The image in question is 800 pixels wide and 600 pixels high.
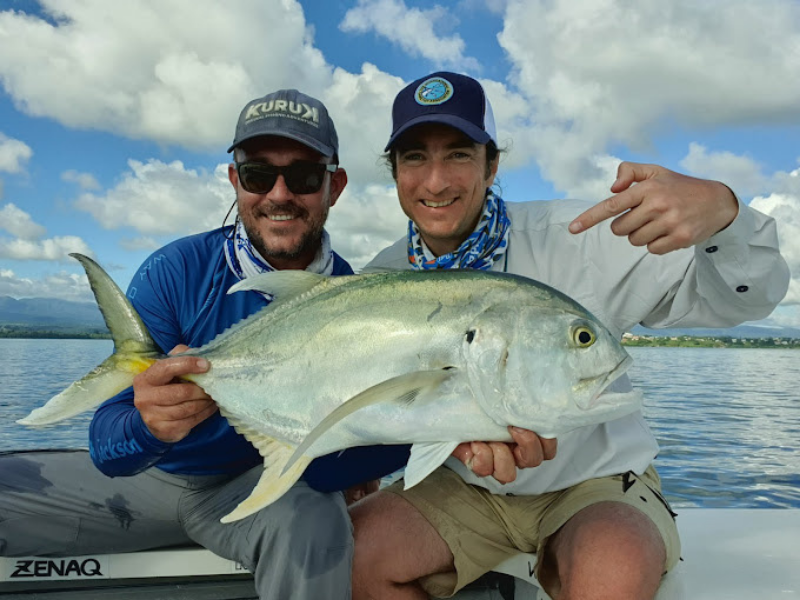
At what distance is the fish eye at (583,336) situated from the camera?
1861 mm

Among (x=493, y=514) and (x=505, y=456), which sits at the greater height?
(x=505, y=456)

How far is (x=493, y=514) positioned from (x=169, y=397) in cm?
148

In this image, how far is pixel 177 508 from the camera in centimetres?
269

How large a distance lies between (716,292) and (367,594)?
186 cm

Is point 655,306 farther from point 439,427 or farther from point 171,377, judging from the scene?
point 171,377

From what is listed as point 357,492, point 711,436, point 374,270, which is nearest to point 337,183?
point 374,270

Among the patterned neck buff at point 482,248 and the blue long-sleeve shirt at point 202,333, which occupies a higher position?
the patterned neck buff at point 482,248

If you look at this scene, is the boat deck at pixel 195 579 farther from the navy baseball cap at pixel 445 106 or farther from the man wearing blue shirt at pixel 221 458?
the navy baseball cap at pixel 445 106

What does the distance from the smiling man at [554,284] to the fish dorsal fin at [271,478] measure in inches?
27.1

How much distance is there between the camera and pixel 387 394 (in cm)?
184

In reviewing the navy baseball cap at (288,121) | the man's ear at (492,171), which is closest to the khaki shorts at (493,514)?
the man's ear at (492,171)

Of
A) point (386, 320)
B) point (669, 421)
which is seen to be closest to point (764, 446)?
point (669, 421)

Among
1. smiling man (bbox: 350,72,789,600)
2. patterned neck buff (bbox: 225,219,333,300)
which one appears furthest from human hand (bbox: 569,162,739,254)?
patterned neck buff (bbox: 225,219,333,300)

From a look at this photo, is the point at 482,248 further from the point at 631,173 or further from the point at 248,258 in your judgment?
the point at 248,258
